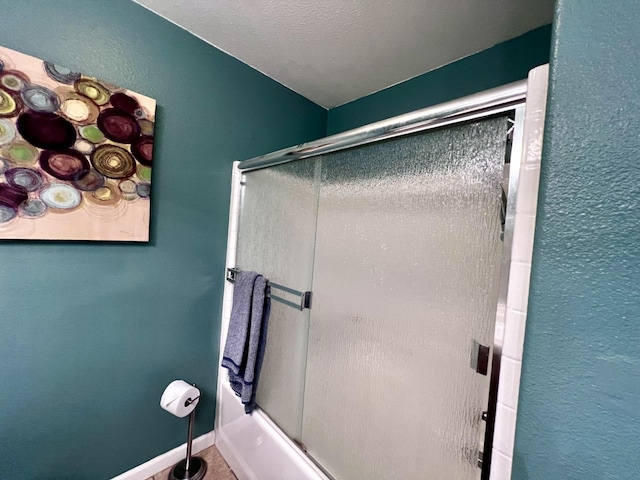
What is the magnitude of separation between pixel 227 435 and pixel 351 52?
204cm

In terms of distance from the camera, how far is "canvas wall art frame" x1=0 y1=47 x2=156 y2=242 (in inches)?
32.3

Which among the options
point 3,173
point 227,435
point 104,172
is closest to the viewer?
point 3,173

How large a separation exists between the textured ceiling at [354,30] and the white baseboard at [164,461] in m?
2.04

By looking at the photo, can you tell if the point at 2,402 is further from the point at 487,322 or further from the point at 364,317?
the point at 487,322

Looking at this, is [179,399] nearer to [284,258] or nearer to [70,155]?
[284,258]

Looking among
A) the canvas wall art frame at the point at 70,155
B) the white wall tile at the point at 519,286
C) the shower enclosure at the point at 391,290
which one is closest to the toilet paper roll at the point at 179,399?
the shower enclosure at the point at 391,290

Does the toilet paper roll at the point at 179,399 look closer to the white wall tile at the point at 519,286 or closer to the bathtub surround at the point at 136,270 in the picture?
the bathtub surround at the point at 136,270

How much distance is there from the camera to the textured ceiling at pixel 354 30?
0.98 m

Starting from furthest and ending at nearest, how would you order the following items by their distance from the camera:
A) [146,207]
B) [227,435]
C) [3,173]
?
[227,435]
[146,207]
[3,173]

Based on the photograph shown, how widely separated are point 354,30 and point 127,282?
1.46 meters

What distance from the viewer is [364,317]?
891 millimetres

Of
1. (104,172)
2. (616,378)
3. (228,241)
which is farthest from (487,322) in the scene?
(104,172)

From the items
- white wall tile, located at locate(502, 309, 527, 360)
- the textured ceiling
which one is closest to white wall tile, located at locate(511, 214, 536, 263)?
white wall tile, located at locate(502, 309, 527, 360)

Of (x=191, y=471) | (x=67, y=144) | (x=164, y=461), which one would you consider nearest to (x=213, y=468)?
(x=191, y=471)
